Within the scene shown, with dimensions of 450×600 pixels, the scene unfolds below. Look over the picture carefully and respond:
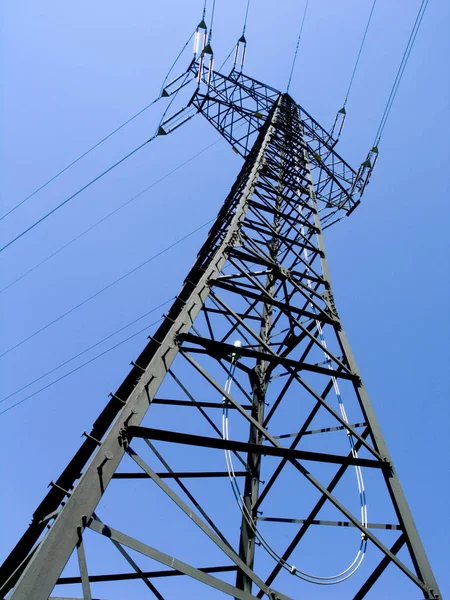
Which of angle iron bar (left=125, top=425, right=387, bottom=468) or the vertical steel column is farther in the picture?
the vertical steel column

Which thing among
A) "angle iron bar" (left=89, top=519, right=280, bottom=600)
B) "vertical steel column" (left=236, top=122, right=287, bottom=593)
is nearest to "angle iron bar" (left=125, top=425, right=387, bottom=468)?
"angle iron bar" (left=89, top=519, right=280, bottom=600)

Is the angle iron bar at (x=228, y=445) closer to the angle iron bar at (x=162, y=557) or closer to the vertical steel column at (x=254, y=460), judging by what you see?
the angle iron bar at (x=162, y=557)

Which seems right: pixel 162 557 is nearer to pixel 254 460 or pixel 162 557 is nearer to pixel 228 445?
pixel 228 445

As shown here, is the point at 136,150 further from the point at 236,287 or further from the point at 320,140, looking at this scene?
the point at 236,287

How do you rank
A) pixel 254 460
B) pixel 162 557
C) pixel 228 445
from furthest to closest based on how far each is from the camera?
1. pixel 254 460
2. pixel 228 445
3. pixel 162 557

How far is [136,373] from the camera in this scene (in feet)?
16.2

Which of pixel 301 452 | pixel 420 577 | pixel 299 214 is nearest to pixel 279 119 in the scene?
pixel 299 214

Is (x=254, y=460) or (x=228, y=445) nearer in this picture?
(x=228, y=445)

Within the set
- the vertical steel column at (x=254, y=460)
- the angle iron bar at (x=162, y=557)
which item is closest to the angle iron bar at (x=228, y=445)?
the angle iron bar at (x=162, y=557)

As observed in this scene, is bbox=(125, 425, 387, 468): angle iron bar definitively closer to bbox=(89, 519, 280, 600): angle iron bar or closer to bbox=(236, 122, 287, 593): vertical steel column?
bbox=(89, 519, 280, 600): angle iron bar

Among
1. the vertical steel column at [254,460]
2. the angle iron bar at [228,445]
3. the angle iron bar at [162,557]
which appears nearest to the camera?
the angle iron bar at [162,557]

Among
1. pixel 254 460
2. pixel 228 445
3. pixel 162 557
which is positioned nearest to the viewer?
pixel 162 557

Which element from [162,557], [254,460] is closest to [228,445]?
[162,557]

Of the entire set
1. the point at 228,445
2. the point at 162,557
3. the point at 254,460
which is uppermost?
the point at 254,460
